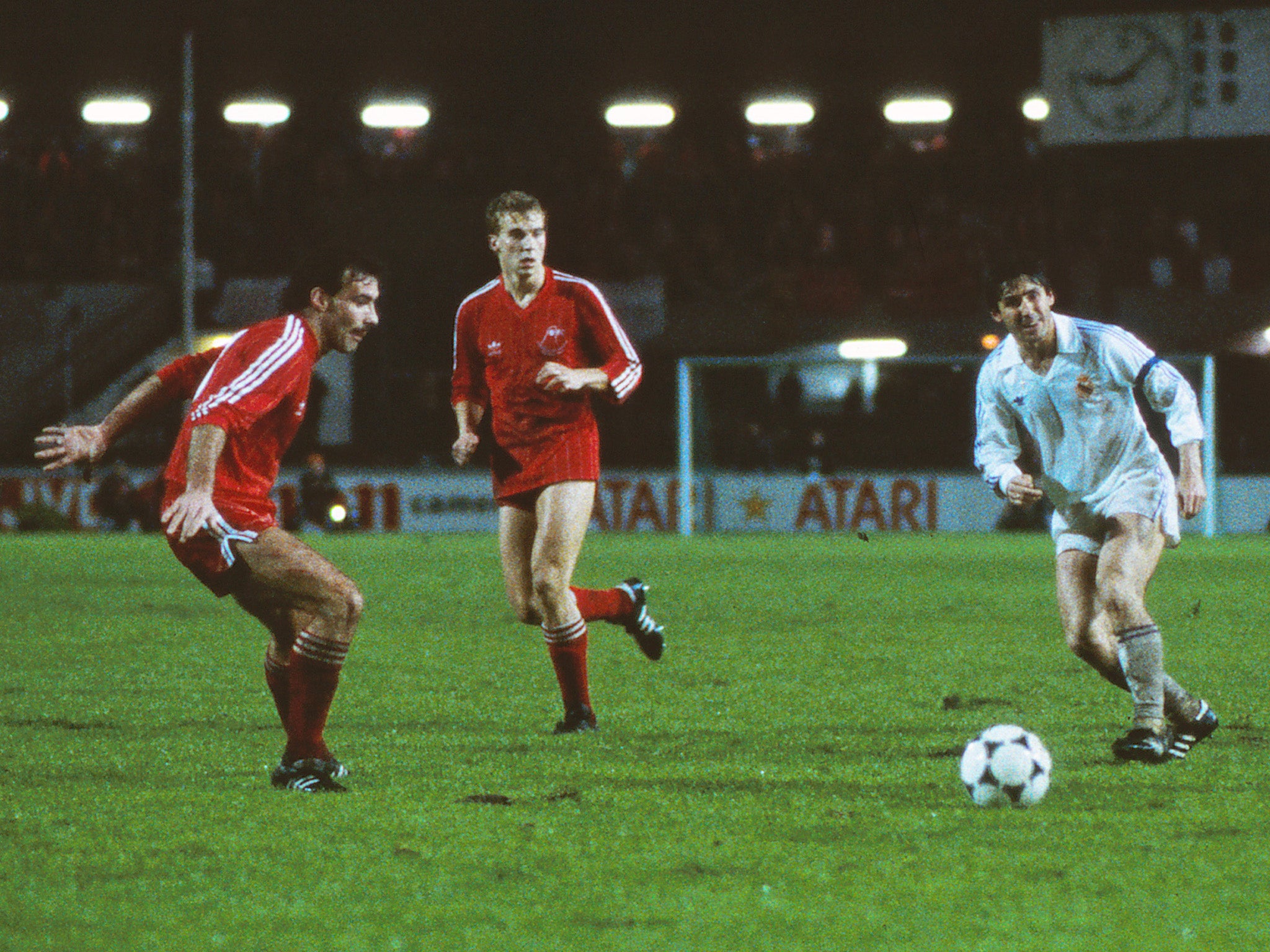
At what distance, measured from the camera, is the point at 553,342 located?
261 inches

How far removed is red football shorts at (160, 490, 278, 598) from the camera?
193 inches

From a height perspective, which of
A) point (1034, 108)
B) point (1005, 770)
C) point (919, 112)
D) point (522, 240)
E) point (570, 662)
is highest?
point (1034, 108)

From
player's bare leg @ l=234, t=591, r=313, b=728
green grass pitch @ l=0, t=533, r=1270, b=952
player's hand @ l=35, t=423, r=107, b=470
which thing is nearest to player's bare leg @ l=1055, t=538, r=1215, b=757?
green grass pitch @ l=0, t=533, r=1270, b=952

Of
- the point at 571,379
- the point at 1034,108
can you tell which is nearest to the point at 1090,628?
the point at 571,379

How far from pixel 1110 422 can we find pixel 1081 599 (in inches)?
24.4

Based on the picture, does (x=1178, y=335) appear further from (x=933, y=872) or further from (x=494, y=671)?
(x=933, y=872)

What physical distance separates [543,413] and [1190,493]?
8.33 feet

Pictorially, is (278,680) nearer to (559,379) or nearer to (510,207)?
(559,379)

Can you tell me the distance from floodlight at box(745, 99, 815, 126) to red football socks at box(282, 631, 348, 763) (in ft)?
83.4

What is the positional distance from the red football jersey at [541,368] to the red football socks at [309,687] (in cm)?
172

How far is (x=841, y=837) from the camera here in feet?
14.0

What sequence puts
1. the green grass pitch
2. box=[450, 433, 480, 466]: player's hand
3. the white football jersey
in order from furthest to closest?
box=[450, 433, 480, 466]: player's hand
the white football jersey
the green grass pitch

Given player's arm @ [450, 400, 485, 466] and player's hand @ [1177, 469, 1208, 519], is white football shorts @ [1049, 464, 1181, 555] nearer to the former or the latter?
player's hand @ [1177, 469, 1208, 519]

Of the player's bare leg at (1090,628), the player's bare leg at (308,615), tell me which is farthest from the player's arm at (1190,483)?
the player's bare leg at (308,615)
